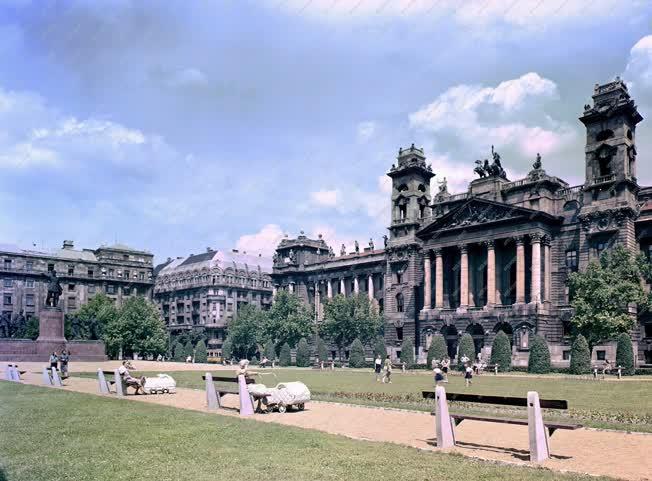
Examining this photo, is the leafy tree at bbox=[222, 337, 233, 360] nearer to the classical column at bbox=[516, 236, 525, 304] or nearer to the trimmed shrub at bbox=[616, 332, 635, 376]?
the classical column at bbox=[516, 236, 525, 304]

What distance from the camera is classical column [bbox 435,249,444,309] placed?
89625 millimetres

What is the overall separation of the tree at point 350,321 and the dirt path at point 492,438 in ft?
229

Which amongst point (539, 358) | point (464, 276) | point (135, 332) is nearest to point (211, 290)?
point (135, 332)

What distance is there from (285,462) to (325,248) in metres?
121

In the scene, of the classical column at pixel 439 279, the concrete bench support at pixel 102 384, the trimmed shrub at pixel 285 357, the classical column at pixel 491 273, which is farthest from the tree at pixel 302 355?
the concrete bench support at pixel 102 384

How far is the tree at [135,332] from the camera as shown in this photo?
10075cm

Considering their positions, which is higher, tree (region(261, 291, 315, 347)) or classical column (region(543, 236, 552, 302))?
classical column (region(543, 236, 552, 302))

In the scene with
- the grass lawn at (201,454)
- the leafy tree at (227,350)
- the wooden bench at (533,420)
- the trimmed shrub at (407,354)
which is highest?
the wooden bench at (533,420)

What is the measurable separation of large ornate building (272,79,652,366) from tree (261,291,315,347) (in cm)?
1271

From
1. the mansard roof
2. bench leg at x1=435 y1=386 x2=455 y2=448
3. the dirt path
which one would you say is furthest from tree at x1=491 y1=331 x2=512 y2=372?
bench leg at x1=435 y1=386 x2=455 y2=448

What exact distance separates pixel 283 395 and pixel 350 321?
72.0 metres

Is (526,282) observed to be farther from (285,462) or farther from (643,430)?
(285,462)

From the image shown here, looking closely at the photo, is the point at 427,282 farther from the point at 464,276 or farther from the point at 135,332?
the point at 135,332

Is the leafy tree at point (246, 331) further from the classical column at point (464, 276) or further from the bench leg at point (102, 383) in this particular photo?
the bench leg at point (102, 383)
